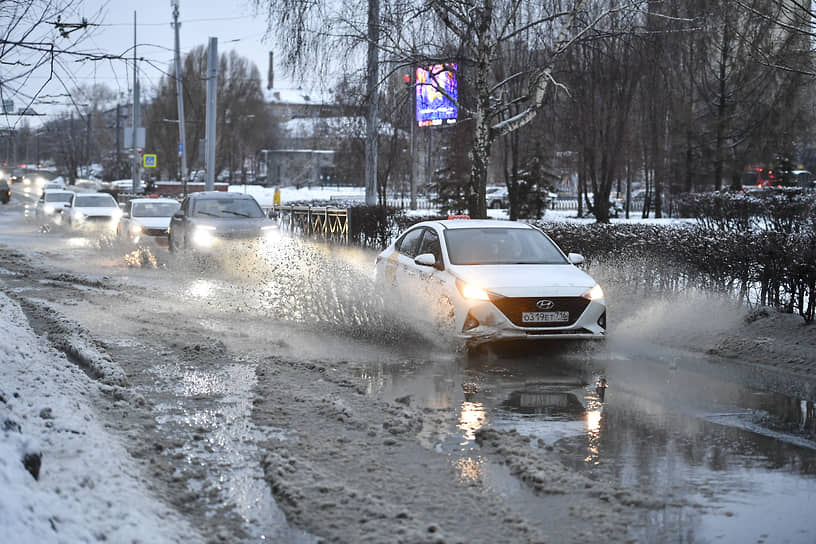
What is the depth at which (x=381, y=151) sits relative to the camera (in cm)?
4831

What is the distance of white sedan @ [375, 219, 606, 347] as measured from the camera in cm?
921

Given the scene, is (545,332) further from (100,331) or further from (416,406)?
(100,331)

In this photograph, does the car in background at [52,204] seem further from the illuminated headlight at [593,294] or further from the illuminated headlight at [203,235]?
the illuminated headlight at [593,294]

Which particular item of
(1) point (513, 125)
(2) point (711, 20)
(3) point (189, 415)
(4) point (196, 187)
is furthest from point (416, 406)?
(4) point (196, 187)

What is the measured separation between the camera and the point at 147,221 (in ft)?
86.9

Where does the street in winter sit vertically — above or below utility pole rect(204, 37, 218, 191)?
below

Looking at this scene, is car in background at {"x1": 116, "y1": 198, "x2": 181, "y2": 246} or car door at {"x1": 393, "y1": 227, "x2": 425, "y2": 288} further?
car in background at {"x1": 116, "y1": 198, "x2": 181, "y2": 246}

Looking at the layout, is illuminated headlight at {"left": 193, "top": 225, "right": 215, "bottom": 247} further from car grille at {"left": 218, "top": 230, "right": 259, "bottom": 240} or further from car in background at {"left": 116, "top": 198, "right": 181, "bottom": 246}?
car in background at {"left": 116, "top": 198, "right": 181, "bottom": 246}

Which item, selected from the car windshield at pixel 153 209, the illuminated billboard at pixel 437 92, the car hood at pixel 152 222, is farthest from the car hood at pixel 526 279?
the car windshield at pixel 153 209

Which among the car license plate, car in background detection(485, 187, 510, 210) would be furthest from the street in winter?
car in background detection(485, 187, 510, 210)

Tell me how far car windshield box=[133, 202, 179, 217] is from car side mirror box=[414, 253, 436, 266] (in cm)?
1819

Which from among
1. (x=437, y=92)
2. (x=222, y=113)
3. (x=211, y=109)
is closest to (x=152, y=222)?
(x=211, y=109)

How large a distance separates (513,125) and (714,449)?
12.4 metres

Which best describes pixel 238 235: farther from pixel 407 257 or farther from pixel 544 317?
pixel 544 317
